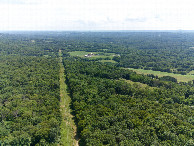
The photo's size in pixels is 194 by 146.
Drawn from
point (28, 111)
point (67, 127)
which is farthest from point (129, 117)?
point (28, 111)

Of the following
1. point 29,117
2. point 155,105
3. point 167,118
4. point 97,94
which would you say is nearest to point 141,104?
point 155,105

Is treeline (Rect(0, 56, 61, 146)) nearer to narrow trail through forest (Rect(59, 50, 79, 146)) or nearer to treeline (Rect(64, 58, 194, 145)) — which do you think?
narrow trail through forest (Rect(59, 50, 79, 146))

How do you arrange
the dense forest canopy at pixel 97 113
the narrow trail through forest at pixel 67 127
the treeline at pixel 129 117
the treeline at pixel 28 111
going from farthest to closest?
the narrow trail through forest at pixel 67 127 < the treeline at pixel 28 111 < the dense forest canopy at pixel 97 113 < the treeline at pixel 129 117

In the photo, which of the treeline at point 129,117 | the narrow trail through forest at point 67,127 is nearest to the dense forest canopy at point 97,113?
the treeline at point 129,117

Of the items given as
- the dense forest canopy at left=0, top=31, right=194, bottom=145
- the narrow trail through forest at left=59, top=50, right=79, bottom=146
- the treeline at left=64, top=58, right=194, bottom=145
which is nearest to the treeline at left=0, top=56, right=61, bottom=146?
the dense forest canopy at left=0, top=31, right=194, bottom=145

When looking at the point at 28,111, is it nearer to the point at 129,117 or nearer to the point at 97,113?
the point at 97,113

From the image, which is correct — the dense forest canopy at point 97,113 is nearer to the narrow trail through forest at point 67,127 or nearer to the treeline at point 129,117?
the treeline at point 129,117

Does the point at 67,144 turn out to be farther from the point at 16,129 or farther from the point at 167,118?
the point at 167,118
